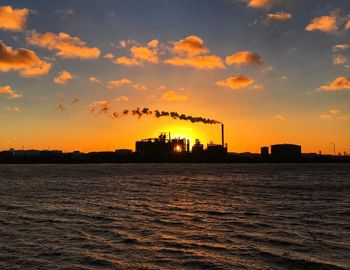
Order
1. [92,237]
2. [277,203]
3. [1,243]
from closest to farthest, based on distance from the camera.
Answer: [1,243]
[92,237]
[277,203]

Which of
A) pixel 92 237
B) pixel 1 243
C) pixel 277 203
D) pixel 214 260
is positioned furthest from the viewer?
pixel 277 203

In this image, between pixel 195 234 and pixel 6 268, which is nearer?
pixel 6 268

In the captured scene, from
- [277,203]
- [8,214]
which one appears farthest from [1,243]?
[277,203]

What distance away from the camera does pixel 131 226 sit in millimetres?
30062

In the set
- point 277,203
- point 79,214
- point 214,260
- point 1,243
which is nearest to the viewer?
point 214,260

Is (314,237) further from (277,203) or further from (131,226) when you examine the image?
(277,203)

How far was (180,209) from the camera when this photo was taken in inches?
1644

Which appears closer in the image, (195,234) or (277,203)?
(195,234)

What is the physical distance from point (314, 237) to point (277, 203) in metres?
22.5

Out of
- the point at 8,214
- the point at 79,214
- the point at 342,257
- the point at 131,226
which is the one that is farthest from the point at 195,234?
the point at 8,214

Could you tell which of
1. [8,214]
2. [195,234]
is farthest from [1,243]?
[8,214]

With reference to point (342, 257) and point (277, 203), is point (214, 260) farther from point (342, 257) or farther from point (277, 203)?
point (277, 203)

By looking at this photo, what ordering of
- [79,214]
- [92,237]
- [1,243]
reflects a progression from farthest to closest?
[79,214] → [92,237] → [1,243]

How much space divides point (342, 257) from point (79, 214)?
24.0m
